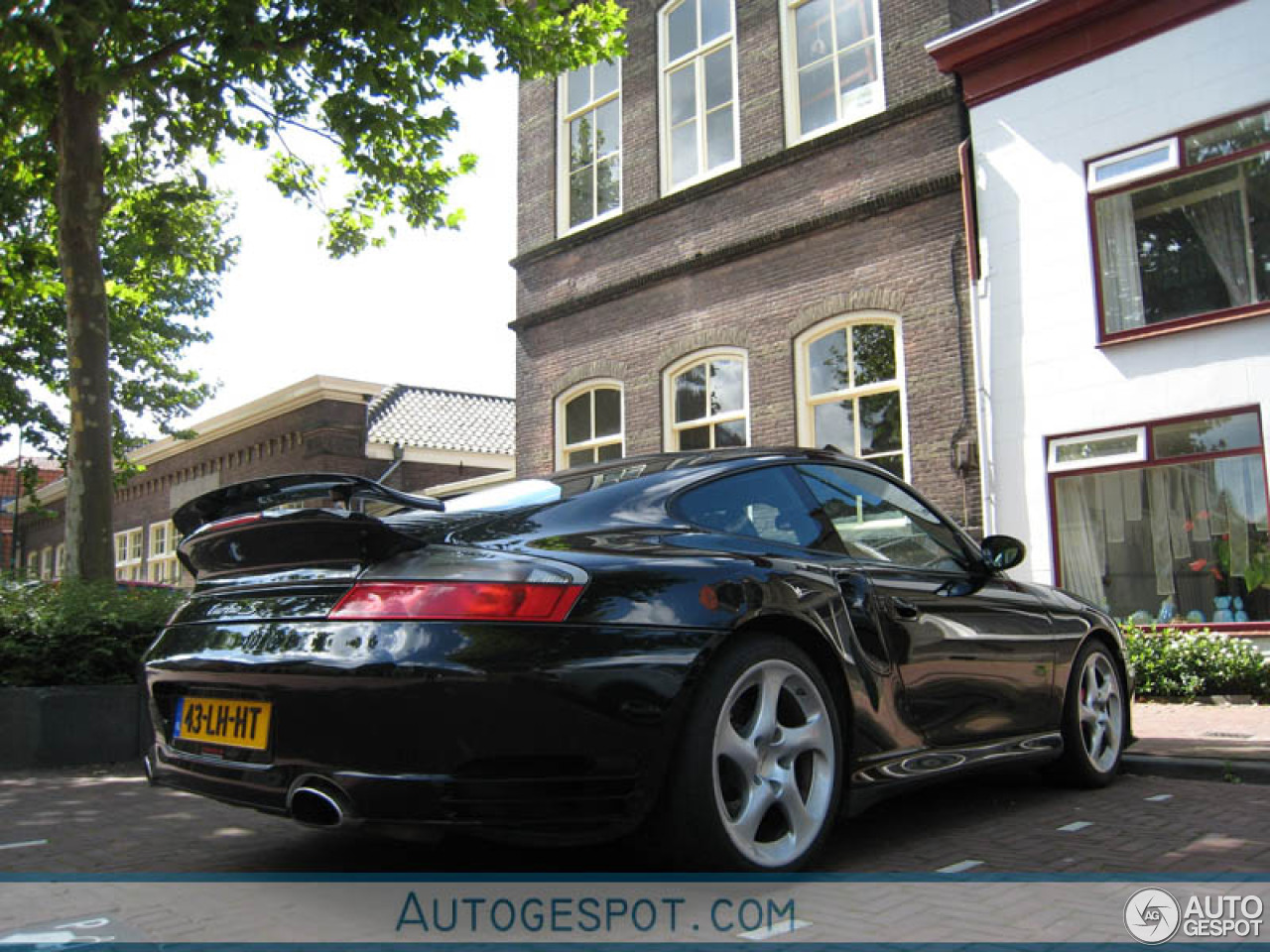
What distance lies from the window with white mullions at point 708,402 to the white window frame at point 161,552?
21.8 meters

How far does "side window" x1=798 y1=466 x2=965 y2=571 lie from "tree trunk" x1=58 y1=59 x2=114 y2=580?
7.02 metres

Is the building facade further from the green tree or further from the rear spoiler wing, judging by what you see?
the rear spoiler wing

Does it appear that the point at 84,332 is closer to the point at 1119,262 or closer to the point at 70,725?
the point at 70,725

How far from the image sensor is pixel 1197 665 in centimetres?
890

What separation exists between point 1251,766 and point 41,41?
10.1 meters

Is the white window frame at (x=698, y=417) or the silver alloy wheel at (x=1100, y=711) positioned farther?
the white window frame at (x=698, y=417)

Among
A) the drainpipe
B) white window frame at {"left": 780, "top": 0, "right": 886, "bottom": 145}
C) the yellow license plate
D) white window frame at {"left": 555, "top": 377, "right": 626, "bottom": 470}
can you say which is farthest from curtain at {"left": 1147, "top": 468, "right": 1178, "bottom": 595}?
the drainpipe

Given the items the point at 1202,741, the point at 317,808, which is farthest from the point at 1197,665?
the point at 317,808

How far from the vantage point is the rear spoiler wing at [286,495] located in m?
3.43

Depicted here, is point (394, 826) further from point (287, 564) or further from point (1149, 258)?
point (1149, 258)

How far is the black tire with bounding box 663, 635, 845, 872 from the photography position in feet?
9.57

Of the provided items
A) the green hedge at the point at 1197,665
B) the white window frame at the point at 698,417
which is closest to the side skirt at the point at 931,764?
the green hedge at the point at 1197,665

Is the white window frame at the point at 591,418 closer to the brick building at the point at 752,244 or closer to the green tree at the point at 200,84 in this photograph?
the brick building at the point at 752,244

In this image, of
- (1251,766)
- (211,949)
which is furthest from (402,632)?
(1251,766)
